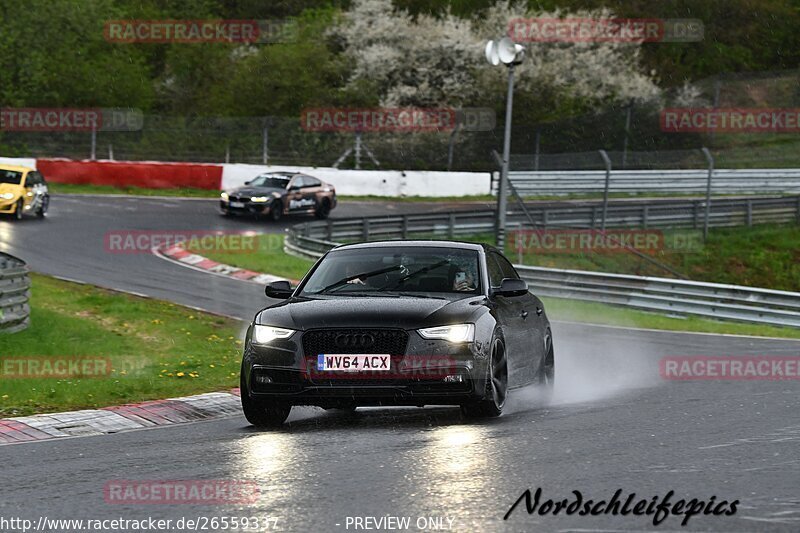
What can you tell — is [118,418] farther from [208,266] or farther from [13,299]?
[208,266]

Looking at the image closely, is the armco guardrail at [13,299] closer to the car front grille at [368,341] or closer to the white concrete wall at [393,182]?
the car front grille at [368,341]

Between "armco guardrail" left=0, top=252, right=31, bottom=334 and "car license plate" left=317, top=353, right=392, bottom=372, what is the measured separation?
7246 mm

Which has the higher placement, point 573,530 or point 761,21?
point 761,21

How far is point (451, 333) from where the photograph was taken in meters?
9.80

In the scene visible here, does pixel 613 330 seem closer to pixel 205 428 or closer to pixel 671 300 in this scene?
pixel 671 300

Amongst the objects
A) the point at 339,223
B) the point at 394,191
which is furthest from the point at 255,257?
the point at 394,191

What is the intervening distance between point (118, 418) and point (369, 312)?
98.5 inches

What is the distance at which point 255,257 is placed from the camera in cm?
3031

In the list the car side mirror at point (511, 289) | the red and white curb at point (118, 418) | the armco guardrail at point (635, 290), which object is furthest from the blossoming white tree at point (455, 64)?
the car side mirror at point (511, 289)

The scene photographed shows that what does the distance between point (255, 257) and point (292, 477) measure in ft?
75.3

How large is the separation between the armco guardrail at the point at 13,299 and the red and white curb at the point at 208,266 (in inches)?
375

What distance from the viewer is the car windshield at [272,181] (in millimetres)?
38188

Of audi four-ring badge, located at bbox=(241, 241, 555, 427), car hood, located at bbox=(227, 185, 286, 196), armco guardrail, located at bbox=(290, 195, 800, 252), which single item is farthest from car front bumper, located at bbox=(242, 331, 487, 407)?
car hood, located at bbox=(227, 185, 286, 196)

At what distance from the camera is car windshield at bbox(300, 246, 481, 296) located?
10742mm
